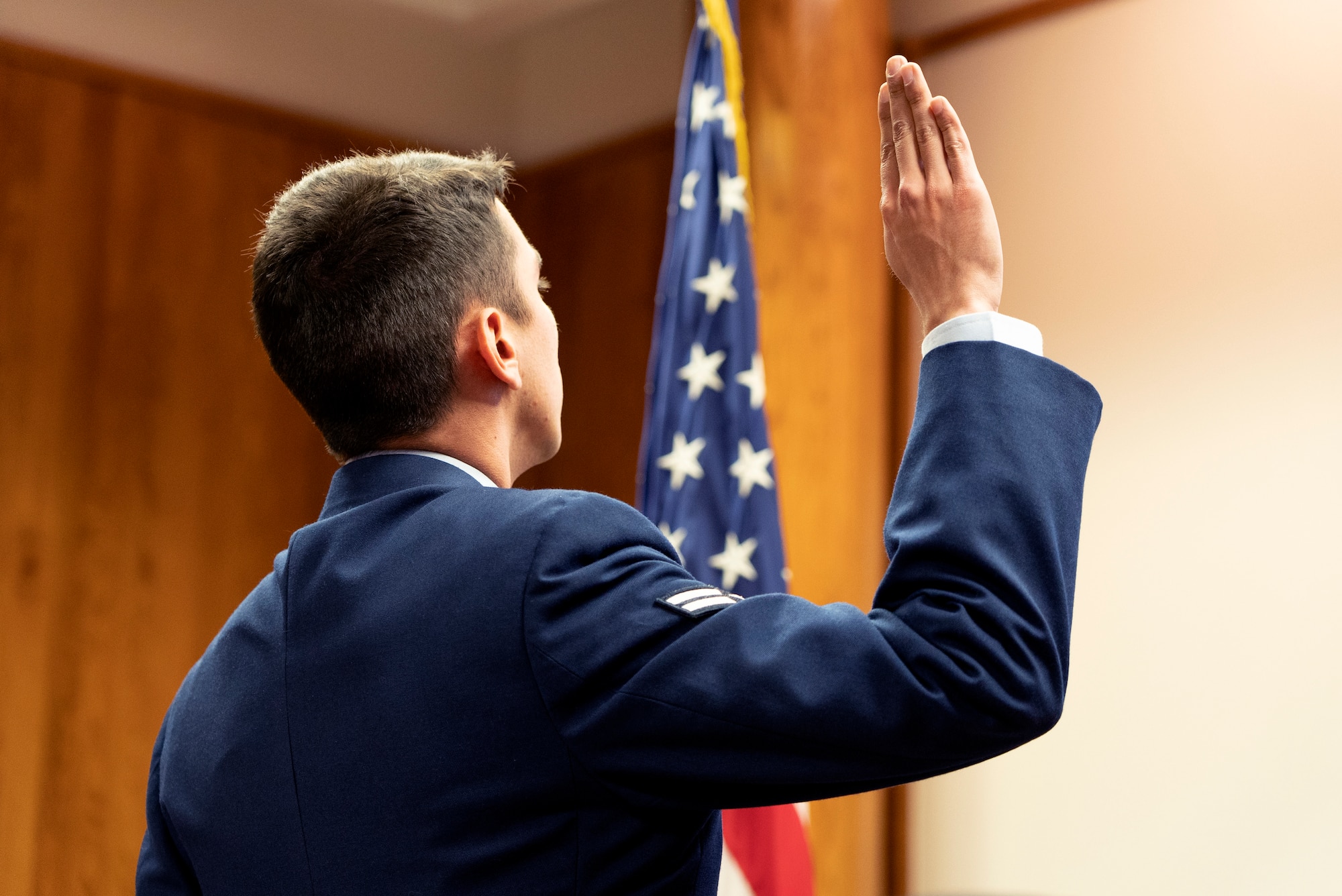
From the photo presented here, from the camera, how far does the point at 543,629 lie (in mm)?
→ 824

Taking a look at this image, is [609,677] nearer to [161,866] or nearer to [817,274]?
[161,866]

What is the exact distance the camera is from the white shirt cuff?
0.87 m

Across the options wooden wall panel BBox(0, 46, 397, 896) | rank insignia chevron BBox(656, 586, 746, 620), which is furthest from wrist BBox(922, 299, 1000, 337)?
wooden wall panel BBox(0, 46, 397, 896)

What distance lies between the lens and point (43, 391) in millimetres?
3918

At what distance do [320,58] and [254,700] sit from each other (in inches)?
159

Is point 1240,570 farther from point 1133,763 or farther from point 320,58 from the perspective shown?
point 320,58

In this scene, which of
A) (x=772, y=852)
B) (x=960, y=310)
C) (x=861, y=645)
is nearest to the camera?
(x=861, y=645)

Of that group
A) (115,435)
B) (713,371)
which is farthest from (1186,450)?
(115,435)

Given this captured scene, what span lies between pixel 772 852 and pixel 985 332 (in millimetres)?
1886

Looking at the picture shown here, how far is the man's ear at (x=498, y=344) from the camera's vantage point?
1.02m

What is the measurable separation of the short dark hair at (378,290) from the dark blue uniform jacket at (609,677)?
4.2 inches

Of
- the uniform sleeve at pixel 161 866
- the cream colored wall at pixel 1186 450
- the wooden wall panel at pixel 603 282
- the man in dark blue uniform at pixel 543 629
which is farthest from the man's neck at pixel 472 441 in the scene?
the wooden wall panel at pixel 603 282

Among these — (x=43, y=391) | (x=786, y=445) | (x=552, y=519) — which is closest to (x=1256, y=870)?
(x=786, y=445)

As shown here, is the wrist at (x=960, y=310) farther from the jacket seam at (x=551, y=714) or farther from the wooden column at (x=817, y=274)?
the wooden column at (x=817, y=274)
